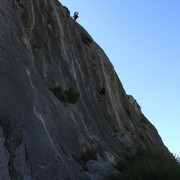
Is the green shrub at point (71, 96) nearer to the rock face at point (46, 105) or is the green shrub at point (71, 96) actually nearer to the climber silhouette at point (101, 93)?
the rock face at point (46, 105)

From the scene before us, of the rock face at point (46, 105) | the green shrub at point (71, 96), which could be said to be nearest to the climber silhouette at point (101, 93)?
the rock face at point (46, 105)

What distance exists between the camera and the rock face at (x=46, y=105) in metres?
6.80

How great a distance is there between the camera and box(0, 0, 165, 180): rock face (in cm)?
680

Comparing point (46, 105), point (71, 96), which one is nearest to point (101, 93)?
point (71, 96)

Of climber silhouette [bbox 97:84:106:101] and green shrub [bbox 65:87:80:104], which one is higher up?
climber silhouette [bbox 97:84:106:101]

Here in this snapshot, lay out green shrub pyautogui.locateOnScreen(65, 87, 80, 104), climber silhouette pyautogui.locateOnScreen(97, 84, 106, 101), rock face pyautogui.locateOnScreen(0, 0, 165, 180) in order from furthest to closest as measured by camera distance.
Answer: climber silhouette pyautogui.locateOnScreen(97, 84, 106, 101), green shrub pyautogui.locateOnScreen(65, 87, 80, 104), rock face pyautogui.locateOnScreen(0, 0, 165, 180)

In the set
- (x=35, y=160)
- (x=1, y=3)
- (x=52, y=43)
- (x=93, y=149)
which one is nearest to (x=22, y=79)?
(x=35, y=160)

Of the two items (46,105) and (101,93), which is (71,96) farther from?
(101,93)

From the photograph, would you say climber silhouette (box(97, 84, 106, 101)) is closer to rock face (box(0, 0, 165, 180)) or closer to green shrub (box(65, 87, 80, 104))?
rock face (box(0, 0, 165, 180))

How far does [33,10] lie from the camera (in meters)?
15.5

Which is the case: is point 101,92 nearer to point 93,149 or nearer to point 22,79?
point 93,149

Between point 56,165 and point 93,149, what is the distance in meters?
5.10

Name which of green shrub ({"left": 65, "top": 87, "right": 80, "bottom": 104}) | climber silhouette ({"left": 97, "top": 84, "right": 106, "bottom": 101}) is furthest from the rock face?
climber silhouette ({"left": 97, "top": 84, "right": 106, "bottom": 101})

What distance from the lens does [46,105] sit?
9680mm
